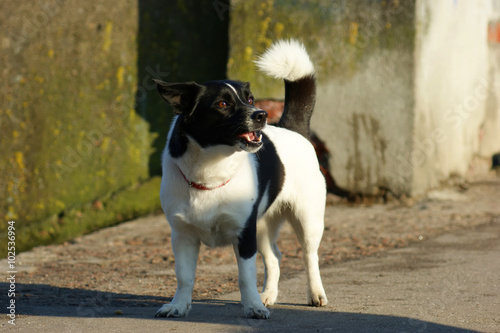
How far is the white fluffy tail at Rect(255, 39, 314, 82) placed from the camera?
401cm

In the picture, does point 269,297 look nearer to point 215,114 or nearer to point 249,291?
point 249,291

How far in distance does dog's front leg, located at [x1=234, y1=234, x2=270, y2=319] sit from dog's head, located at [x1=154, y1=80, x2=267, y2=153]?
1.62 ft

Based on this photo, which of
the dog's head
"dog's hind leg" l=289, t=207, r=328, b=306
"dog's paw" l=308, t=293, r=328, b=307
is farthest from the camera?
"dog's hind leg" l=289, t=207, r=328, b=306

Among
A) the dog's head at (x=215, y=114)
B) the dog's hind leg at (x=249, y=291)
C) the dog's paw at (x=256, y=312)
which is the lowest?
the dog's paw at (x=256, y=312)

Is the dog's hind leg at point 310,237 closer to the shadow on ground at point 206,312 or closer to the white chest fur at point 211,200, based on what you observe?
the shadow on ground at point 206,312

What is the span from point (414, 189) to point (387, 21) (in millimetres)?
1669

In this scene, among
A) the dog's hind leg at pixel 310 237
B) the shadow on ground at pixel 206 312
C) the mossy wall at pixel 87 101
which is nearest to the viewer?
the shadow on ground at pixel 206 312

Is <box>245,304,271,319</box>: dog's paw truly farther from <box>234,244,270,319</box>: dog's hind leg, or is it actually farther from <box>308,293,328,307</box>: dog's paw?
<box>308,293,328,307</box>: dog's paw

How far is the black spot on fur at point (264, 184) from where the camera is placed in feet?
11.0

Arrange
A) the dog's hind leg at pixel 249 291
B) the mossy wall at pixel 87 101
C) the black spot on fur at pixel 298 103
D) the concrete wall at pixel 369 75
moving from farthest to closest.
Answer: the concrete wall at pixel 369 75, the mossy wall at pixel 87 101, the black spot on fur at pixel 298 103, the dog's hind leg at pixel 249 291

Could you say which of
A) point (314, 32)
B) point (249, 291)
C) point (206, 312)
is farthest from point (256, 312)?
point (314, 32)

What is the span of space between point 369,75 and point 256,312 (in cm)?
411

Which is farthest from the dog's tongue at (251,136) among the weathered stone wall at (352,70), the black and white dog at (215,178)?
the weathered stone wall at (352,70)

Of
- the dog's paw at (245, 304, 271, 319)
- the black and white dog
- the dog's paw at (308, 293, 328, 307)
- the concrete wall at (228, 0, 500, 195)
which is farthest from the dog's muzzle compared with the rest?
the concrete wall at (228, 0, 500, 195)
